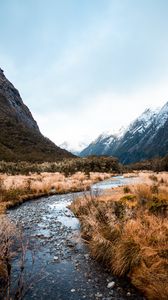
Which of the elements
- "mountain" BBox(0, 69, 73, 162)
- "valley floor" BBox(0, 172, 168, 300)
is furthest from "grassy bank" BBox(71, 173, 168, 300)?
"mountain" BBox(0, 69, 73, 162)

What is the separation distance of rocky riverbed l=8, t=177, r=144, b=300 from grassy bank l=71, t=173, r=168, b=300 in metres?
0.33

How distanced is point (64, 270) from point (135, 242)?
89.7 inches

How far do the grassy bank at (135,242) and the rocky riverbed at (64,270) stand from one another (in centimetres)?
33

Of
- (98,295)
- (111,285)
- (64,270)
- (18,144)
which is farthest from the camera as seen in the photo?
(18,144)

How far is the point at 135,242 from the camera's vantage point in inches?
354

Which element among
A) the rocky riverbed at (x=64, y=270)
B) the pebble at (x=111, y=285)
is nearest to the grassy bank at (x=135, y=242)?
the rocky riverbed at (x=64, y=270)

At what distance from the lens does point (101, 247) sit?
9984 mm

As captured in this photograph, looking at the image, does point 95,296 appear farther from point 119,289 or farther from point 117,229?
point 117,229

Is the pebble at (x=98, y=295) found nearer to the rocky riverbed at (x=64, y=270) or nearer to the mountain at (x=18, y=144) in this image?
the rocky riverbed at (x=64, y=270)

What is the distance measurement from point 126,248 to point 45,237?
14.8ft

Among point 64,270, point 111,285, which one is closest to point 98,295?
point 111,285

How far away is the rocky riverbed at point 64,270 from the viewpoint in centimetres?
754

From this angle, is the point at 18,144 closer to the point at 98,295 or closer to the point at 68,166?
the point at 68,166

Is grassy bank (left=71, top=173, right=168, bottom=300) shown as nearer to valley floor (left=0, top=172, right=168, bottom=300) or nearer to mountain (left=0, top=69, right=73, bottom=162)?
valley floor (left=0, top=172, right=168, bottom=300)
